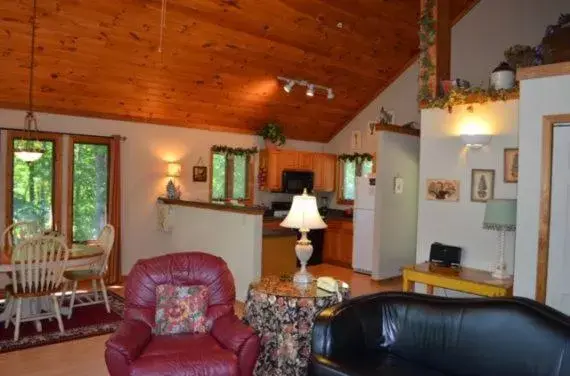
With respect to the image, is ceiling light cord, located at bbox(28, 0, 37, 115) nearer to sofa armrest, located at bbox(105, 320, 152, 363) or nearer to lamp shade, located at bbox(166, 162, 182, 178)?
lamp shade, located at bbox(166, 162, 182, 178)

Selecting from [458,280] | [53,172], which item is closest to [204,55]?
[53,172]

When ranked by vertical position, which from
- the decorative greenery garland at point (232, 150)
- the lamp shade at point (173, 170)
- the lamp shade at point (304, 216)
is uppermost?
the decorative greenery garland at point (232, 150)

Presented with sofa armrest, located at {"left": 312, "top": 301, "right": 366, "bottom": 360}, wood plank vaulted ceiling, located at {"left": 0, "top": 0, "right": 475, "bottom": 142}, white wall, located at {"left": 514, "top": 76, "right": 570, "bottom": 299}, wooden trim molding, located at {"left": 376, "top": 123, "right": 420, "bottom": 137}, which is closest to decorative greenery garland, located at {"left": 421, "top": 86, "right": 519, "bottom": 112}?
white wall, located at {"left": 514, "top": 76, "right": 570, "bottom": 299}

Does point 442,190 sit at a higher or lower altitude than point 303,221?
higher

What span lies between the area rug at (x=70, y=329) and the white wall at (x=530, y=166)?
12.2 feet

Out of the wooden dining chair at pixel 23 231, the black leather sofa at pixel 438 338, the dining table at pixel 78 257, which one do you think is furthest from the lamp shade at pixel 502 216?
the wooden dining chair at pixel 23 231

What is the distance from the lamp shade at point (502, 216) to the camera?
13.1ft

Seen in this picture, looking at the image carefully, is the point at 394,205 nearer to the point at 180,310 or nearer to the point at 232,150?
the point at 232,150

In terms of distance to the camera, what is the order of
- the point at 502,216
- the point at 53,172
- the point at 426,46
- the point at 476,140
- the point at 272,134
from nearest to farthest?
the point at 502,216 < the point at 476,140 < the point at 426,46 < the point at 53,172 < the point at 272,134

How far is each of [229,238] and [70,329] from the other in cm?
188

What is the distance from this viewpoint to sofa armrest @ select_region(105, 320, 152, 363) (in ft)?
8.92

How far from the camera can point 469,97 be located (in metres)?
4.73

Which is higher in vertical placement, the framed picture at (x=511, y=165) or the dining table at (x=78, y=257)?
→ the framed picture at (x=511, y=165)

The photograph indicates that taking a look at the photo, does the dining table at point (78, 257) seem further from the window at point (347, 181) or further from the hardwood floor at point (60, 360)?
the window at point (347, 181)
